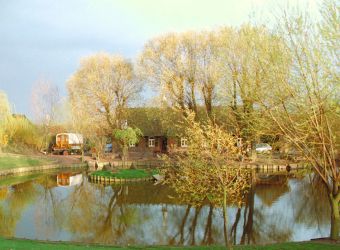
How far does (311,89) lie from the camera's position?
38.7 feet

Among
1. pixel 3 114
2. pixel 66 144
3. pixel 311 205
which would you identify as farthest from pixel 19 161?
pixel 311 205

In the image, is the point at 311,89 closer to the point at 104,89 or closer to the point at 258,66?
the point at 258,66

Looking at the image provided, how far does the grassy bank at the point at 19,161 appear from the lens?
40028mm

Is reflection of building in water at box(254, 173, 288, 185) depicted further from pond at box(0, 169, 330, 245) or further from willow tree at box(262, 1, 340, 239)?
willow tree at box(262, 1, 340, 239)

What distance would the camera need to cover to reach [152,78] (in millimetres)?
44625

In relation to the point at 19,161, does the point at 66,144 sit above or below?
above

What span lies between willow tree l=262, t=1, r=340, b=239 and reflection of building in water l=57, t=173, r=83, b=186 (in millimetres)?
24827

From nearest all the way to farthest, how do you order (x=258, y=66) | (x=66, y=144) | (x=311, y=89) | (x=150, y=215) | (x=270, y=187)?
(x=311, y=89) → (x=258, y=66) → (x=150, y=215) → (x=270, y=187) → (x=66, y=144)

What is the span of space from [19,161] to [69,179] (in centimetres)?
897

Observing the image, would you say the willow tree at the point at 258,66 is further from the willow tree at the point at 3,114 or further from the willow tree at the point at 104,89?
the willow tree at the point at 104,89

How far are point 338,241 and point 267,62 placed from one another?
6.58 metres

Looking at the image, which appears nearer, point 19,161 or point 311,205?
point 311,205

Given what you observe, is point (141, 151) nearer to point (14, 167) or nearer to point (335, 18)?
point (14, 167)

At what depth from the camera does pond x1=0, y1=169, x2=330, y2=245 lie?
1750 cm
